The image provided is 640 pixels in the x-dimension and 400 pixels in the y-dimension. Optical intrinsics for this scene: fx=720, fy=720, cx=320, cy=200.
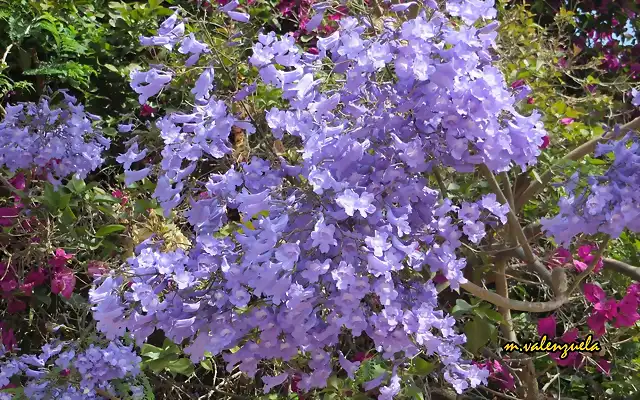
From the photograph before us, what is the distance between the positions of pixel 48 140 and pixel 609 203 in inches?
61.6

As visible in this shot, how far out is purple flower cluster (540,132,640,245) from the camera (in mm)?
1278

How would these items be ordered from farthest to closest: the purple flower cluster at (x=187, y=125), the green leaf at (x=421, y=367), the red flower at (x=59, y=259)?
the red flower at (x=59, y=259) < the green leaf at (x=421, y=367) < the purple flower cluster at (x=187, y=125)

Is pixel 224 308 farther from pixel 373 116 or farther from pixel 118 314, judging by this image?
pixel 373 116

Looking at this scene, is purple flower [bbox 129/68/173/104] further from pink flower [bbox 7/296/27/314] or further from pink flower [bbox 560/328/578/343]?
pink flower [bbox 560/328/578/343]

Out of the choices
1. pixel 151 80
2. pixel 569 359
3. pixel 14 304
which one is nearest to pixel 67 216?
pixel 14 304

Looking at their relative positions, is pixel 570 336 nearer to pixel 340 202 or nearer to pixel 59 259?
pixel 340 202

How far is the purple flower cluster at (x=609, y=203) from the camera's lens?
1278mm

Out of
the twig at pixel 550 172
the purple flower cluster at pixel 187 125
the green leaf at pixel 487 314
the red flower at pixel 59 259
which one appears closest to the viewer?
the purple flower cluster at pixel 187 125

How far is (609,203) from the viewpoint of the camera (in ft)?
4.26

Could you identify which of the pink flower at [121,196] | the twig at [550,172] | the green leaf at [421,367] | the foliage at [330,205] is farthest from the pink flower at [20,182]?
the twig at [550,172]

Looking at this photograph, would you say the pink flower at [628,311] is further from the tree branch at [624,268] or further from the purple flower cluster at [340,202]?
the purple flower cluster at [340,202]

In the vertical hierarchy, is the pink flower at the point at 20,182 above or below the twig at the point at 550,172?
below

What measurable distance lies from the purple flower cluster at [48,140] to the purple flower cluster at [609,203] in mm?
1414
